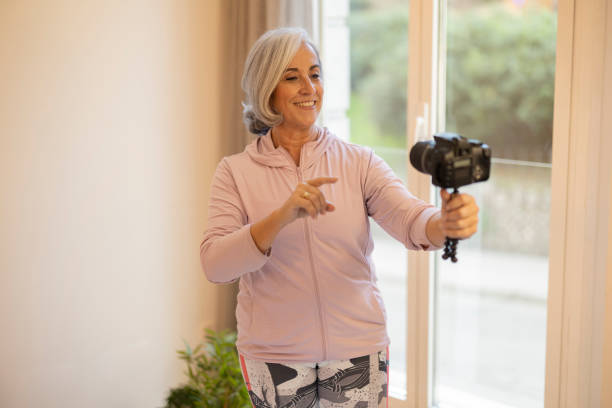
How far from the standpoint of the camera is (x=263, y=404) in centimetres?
171

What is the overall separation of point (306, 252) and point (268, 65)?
486 mm

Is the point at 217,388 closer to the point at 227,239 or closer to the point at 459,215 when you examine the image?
the point at 227,239

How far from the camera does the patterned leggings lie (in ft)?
5.41

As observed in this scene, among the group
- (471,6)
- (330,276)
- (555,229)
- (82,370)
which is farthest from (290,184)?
(82,370)

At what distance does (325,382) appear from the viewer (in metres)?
1.66

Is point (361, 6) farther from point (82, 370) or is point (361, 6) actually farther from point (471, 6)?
point (82, 370)

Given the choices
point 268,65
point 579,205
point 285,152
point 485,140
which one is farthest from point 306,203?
point 485,140

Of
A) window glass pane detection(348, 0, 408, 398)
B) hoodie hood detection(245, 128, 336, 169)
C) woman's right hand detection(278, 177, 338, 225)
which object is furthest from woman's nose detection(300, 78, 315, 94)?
window glass pane detection(348, 0, 408, 398)

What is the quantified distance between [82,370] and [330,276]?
130 cm

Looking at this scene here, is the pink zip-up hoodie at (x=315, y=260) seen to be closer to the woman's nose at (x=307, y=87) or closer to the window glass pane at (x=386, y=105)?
the woman's nose at (x=307, y=87)

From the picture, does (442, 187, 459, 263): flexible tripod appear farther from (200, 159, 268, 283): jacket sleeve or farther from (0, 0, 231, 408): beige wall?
(0, 0, 231, 408): beige wall

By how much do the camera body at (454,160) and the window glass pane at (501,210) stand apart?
3.35 ft

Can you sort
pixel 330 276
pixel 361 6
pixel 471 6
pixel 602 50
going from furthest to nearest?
pixel 361 6 → pixel 471 6 → pixel 602 50 → pixel 330 276

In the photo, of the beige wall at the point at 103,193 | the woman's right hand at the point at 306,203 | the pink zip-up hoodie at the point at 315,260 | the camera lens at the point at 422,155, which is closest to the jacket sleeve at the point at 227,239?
the pink zip-up hoodie at the point at 315,260
